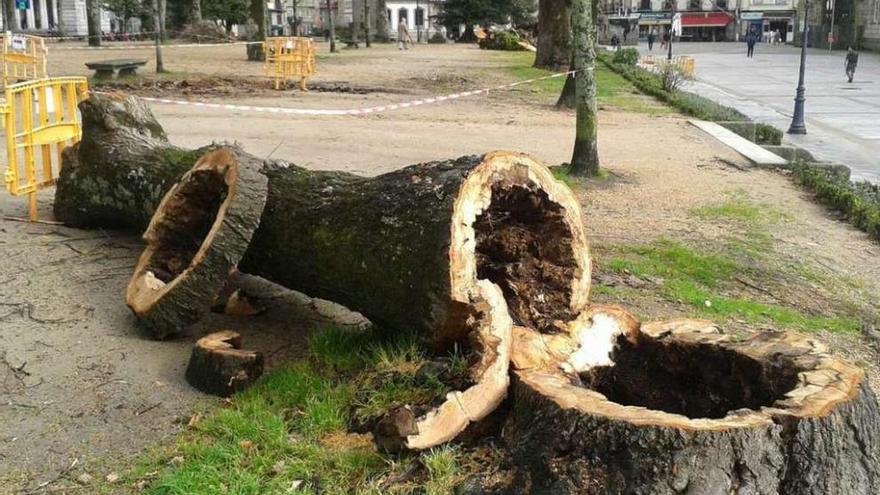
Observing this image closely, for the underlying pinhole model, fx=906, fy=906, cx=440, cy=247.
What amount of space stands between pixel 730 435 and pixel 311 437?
1.81 meters

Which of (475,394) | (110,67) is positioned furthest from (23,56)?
(475,394)

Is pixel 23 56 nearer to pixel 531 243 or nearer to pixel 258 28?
pixel 258 28

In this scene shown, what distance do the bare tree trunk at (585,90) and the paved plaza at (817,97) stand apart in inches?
234

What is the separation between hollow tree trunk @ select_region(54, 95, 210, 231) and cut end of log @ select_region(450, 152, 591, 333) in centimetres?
258

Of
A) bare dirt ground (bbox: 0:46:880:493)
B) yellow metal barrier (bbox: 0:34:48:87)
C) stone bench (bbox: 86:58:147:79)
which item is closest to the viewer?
bare dirt ground (bbox: 0:46:880:493)

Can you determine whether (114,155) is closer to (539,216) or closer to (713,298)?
(539,216)

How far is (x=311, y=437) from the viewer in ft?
13.2

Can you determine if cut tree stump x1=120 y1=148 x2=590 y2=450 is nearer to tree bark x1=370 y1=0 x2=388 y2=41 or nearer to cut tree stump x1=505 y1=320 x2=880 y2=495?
cut tree stump x1=505 y1=320 x2=880 y2=495

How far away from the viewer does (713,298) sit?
647 cm

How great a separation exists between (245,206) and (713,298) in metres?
3.41

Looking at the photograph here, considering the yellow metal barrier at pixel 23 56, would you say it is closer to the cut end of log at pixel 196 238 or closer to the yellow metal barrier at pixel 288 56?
the yellow metal barrier at pixel 288 56

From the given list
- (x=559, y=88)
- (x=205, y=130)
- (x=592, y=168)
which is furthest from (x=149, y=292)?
(x=559, y=88)

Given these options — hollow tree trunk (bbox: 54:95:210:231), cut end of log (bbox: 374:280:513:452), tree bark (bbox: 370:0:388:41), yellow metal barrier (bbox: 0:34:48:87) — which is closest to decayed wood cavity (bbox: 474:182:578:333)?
cut end of log (bbox: 374:280:513:452)

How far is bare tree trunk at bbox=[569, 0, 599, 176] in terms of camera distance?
11258mm
